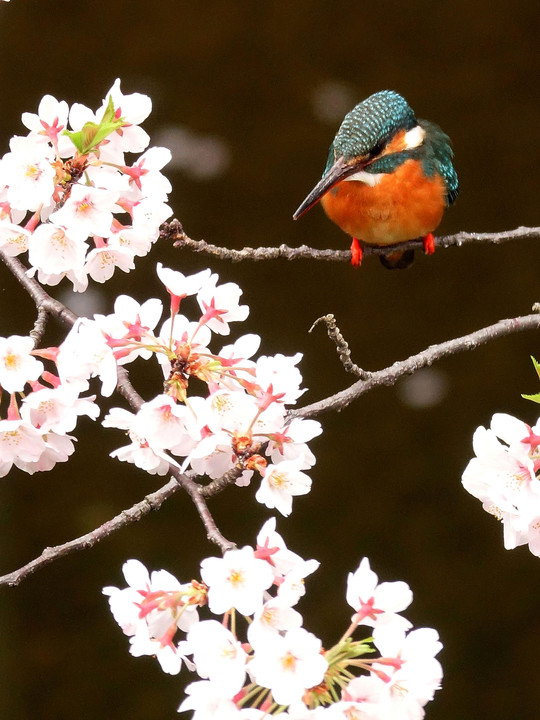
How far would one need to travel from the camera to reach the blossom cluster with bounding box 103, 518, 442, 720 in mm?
483

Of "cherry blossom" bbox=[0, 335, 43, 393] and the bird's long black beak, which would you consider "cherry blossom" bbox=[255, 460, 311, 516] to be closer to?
"cherry blossom" bbox=[0, 335, 43, 393]

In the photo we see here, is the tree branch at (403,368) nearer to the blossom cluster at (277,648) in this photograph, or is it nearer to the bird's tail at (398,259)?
the blossom cluster at (277,648)

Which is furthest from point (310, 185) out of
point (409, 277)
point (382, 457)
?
point (382, 457)

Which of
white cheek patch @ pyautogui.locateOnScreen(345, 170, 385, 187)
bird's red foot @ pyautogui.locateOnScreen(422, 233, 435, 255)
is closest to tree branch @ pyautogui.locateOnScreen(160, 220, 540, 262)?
bird's red foot @ pyautogui.locateOnScreen(422, 233, 435, 255)

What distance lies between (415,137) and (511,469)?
3.29ft

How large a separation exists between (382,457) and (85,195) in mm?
1553

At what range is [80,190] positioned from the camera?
68cm

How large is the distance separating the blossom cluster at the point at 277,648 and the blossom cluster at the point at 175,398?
10cm

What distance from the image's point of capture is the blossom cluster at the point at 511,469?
2.09 ft

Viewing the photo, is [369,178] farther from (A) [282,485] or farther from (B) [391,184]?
(A) [282,485]

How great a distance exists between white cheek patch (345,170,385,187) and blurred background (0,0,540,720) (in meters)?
0.59

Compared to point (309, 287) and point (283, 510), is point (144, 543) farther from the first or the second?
point (283, 510)

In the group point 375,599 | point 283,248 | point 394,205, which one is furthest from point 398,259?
point 375,599

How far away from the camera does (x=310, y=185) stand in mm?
2045
